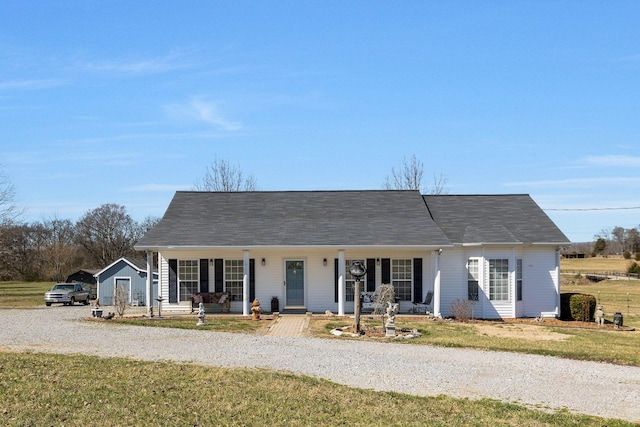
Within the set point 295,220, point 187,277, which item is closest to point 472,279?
point 295,220

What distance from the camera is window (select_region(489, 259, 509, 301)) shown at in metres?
25.5

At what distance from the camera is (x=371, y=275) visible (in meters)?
25.7

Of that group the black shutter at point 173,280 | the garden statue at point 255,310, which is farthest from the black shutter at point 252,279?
the black shutter at point 173,280

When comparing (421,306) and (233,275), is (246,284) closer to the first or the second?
(233,275)

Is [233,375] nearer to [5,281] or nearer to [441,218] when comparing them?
[441,218]

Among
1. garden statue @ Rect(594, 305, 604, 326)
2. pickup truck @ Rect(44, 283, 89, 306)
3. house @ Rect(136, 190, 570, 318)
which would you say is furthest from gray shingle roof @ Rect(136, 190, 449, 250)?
pickup truck @ Rect(44, 283, 89, 306)

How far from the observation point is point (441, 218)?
1104 inches

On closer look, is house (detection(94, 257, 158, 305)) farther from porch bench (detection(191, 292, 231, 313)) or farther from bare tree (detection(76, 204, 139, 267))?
bare tree (detection(76, 204, 139, 267))

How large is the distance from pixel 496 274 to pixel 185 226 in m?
12.4

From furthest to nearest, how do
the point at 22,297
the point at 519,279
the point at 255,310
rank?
the point at 22,297 < the point at 519,279 < the point at 255,310

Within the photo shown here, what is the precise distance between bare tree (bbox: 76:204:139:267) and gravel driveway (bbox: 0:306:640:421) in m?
51.4

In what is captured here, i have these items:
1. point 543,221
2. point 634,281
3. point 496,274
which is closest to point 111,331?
point 496,274

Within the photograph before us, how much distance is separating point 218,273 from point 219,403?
1534 centimetres

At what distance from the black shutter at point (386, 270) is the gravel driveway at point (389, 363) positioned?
7.81m
